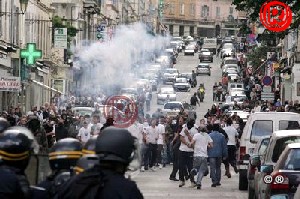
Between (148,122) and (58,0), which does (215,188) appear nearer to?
(148,122)

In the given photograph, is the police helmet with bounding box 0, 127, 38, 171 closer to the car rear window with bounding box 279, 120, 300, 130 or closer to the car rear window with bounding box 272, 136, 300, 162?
the car rear window with bounding box 272, 136, 300, 162

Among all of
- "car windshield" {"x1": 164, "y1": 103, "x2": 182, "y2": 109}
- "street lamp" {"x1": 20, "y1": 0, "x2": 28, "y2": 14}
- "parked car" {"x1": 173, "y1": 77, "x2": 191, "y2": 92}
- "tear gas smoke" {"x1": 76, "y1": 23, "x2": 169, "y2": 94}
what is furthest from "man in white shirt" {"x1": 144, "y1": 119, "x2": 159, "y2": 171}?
"parked car" {"x1": 173, "y1": 77, "x2": 191, "y2": 92}

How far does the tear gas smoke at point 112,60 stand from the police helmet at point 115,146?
131 ft

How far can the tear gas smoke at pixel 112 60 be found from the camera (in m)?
48.8

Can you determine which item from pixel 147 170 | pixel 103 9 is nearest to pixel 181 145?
pixel 147 170

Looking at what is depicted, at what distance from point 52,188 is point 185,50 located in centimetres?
13654

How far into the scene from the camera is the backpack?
7.82 m

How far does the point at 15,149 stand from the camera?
8867 mm

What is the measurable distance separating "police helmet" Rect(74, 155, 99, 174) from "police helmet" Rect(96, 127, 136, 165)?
572 mm

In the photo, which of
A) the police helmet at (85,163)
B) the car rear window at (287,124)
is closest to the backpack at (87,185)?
the police helmet at (85,163)

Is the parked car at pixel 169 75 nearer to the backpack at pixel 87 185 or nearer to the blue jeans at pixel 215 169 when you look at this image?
the blue jeans at pixel 215 169

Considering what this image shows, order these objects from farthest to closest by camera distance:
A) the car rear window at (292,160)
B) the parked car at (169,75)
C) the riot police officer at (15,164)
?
the parked car at (169,75) → the car rear window at (292,160) → the riot police officer at (15,164)

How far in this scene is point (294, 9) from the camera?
35.9 m

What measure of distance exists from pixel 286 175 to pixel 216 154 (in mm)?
12380
